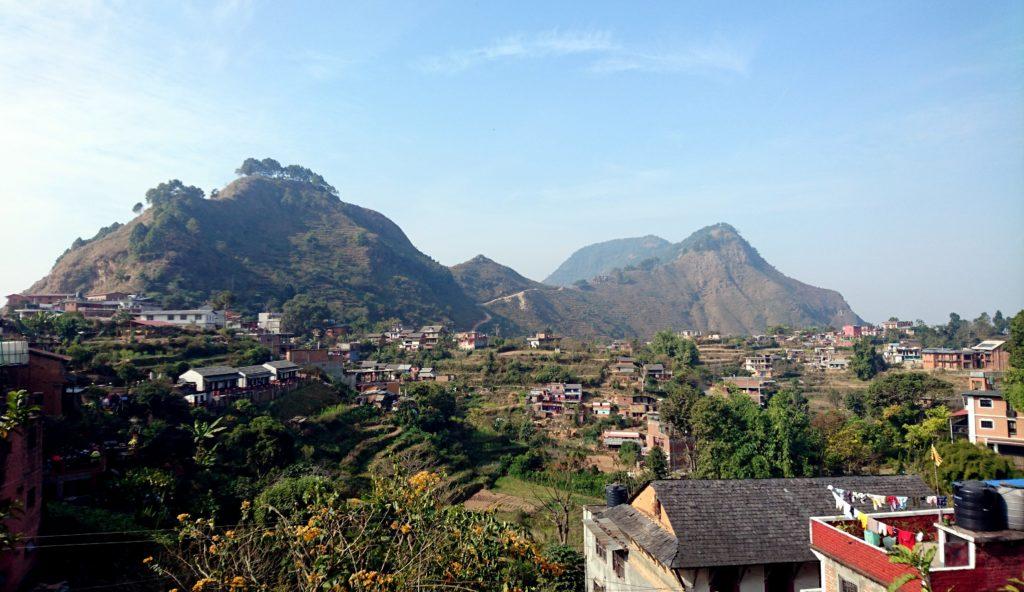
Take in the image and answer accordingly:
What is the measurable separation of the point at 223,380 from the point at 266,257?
63.2 meters

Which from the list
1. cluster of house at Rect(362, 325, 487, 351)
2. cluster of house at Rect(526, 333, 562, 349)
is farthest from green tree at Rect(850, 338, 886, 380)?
cluster of house at Rect(362, 325, 487, 351)

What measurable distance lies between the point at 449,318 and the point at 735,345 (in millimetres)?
43949

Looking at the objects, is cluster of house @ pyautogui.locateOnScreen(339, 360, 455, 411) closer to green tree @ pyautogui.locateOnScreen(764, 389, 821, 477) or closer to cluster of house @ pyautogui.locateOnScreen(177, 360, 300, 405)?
cluster of house @ pyautogui.locateOnScreen(177, 360, 300, 405)

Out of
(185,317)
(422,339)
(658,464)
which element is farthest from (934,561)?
(422,339)

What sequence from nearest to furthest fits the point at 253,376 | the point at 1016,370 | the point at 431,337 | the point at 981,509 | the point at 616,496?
the point at 981,509 < the point at 616,496 < the point at 1016,370 < the point at 253,376 < the point at 431,337

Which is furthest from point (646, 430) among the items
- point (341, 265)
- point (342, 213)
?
point (342, 213)

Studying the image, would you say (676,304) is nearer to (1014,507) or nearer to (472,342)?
(472,342)

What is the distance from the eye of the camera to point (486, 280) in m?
145

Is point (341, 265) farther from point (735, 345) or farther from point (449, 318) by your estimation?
point (735, 345)

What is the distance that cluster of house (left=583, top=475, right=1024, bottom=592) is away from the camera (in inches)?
276

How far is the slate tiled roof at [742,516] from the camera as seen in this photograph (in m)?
10.4

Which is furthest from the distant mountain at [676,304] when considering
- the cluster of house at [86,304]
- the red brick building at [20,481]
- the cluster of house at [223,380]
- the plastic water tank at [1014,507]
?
the plastic water tank at [1014,507]

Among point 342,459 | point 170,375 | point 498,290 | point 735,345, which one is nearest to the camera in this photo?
point 342,459

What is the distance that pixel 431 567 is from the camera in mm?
7359
